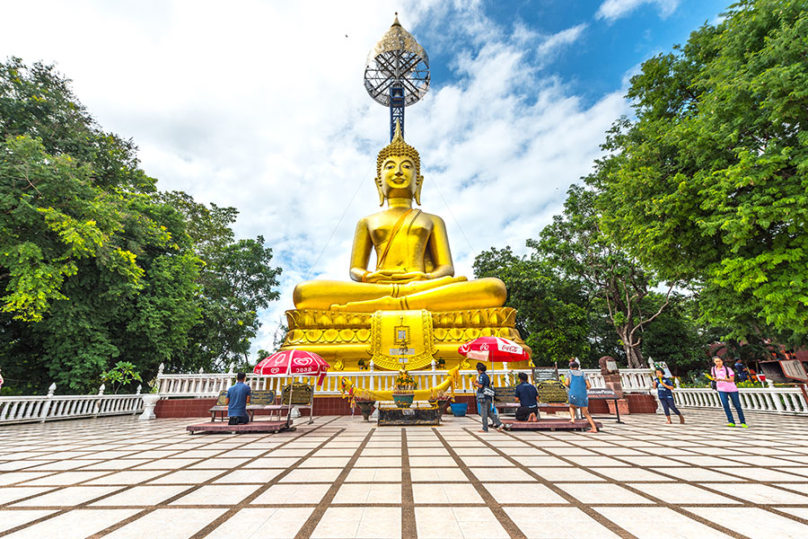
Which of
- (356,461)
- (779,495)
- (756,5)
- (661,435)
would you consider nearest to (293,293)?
(356,461)

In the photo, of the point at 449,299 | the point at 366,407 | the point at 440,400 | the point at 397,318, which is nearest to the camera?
the point at 366,407

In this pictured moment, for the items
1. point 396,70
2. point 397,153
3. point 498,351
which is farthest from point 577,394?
point 396,70

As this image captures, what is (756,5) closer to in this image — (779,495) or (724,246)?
(724,246)

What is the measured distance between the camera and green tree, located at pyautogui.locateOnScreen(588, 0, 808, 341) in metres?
6.76

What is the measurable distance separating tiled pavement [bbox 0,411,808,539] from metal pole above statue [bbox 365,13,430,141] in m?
22.0

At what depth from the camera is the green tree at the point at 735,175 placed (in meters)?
6.76

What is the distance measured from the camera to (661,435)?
5246 millimetres

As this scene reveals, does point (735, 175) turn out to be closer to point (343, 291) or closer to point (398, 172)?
point (343, 291)

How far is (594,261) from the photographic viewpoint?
56.1ft

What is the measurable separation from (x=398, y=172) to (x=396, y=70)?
14771 mm

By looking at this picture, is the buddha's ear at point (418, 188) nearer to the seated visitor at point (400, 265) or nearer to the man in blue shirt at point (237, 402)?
the seated visitor at point (400, 265)

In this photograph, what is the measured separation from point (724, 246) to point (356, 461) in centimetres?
926

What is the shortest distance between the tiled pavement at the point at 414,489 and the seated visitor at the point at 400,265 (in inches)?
263

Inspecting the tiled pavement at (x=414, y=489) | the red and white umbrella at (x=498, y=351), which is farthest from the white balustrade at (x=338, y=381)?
the tiled pavement at (x=414, y=489)
